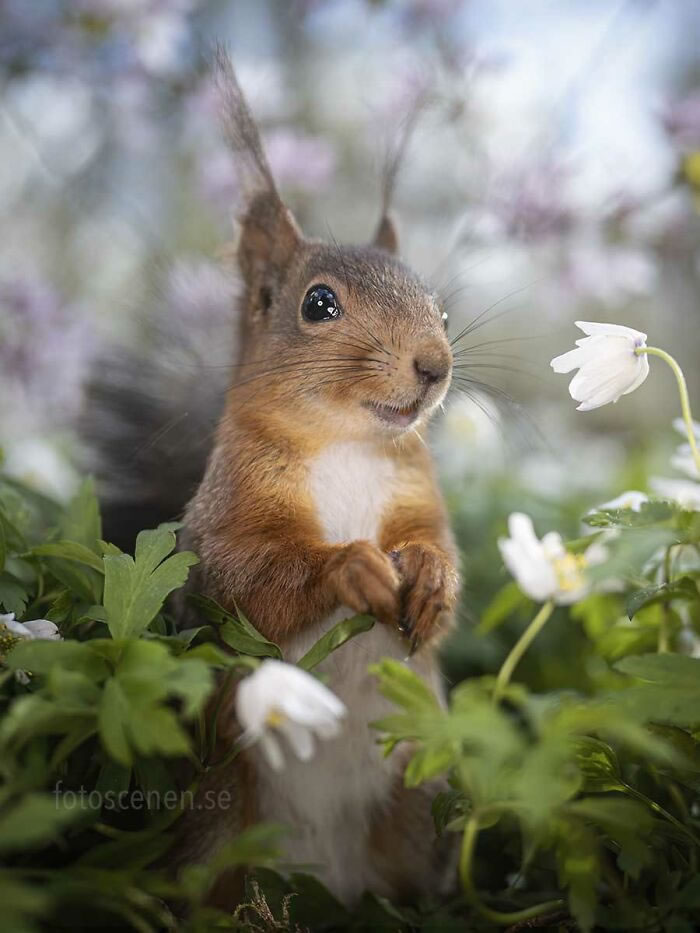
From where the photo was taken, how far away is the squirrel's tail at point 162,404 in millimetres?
1293

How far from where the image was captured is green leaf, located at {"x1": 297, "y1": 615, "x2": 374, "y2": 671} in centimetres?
79

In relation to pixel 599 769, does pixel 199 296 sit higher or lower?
higher

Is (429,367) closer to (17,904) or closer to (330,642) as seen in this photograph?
(330,642)

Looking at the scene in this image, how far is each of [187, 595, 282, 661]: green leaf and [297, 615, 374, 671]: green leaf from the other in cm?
4

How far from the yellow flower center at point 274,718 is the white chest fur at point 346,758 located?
0.99ft

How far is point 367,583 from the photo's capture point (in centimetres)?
85

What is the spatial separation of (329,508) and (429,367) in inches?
7.9

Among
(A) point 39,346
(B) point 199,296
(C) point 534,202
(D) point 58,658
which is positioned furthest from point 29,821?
(C) point 534,202

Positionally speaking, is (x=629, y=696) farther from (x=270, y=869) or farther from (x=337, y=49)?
(x=337, y=49)

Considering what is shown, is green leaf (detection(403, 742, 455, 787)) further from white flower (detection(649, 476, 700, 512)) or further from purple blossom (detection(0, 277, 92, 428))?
purple blossom (detection(0, 277, 92, 428))

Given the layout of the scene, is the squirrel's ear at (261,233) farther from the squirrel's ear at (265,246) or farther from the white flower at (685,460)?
the white flower at (685,460)

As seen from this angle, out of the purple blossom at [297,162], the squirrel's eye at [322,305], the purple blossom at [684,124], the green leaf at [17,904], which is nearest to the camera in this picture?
the green leaf at [17,904]

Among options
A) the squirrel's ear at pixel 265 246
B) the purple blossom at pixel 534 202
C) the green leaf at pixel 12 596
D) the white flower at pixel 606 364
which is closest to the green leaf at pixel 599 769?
the white flower at pixel 606 364

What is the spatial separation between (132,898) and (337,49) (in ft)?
7.77
